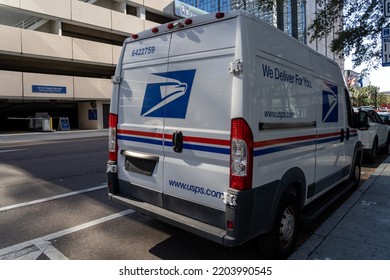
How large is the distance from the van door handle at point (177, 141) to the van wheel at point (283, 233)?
128 cm

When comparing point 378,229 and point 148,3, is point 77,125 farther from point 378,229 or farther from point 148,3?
point 378,229

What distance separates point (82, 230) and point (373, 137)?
908 cm

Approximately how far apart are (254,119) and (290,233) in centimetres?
163

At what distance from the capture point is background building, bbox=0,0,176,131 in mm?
22734

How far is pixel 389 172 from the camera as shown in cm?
823

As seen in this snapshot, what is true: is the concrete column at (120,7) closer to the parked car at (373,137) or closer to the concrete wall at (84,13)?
the concrete wall at (84,13)

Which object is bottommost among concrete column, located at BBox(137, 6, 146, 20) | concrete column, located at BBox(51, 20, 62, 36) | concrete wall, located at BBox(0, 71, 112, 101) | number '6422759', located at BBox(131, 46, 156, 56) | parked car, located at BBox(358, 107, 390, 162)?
parked car, located at BBox(358, 107, 390, 162)

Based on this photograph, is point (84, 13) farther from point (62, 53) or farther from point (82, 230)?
point (82, 230)

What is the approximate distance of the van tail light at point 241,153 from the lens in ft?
9.87

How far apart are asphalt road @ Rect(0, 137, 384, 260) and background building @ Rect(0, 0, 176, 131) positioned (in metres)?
18.6

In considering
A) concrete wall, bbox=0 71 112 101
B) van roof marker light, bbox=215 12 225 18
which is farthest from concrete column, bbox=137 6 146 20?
van roof marker light, bbox=215 12 225 18

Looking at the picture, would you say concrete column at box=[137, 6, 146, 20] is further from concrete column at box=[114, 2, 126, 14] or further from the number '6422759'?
the number '6422759'

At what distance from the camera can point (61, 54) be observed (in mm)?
25047

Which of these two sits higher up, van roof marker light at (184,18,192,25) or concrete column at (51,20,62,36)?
concrete column at (51,20,62,36)
